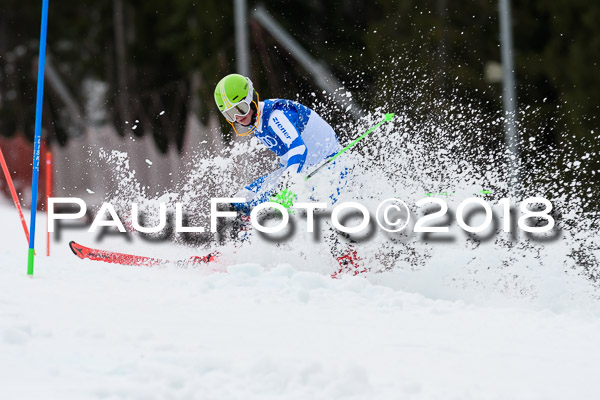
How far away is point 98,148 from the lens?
12609 millimetres

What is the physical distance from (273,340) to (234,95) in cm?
288

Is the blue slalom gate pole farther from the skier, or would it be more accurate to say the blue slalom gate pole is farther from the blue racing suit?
the blue racing suit

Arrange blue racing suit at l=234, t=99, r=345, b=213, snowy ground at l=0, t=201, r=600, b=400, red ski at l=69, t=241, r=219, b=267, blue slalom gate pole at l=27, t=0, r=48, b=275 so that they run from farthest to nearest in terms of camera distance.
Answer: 1. blue racing suit at l=234, t=99, r=345, b=213
2. red ski at l=69, t=241, r=219, b=267
3. blue slalom gate pole at l=27, t=0, r=48, b=275
4. snowy ground at l=0, t=201, r=600, b=400

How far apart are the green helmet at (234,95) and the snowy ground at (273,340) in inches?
59.0

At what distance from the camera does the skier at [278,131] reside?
6.27 meters

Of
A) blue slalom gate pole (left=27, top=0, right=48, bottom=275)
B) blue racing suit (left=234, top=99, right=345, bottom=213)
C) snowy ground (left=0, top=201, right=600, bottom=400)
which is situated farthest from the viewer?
blue racing suit (left=234, top=99, right=345, bottom=213)

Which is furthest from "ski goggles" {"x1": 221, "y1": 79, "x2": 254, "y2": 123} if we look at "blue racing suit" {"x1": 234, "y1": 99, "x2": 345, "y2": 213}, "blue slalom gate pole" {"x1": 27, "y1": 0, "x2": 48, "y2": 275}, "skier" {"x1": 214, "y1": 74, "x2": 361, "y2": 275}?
"blue slalom gate pole" {"x1": 27, "y1": 0, "x2": 48, "y2": 275}

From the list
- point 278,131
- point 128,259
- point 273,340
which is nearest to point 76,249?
point 128,259

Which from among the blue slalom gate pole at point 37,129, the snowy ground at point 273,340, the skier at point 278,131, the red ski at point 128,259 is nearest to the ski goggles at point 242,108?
the skier at point 278,131

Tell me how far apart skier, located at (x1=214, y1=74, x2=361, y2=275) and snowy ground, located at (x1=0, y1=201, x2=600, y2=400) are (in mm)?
1201

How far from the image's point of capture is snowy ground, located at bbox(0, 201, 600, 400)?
10.5 ft

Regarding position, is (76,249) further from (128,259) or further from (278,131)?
(278,131)

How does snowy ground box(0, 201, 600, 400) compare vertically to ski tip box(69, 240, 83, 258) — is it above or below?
below

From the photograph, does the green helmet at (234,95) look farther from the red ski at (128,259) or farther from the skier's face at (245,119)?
the red ski at (128,259)
